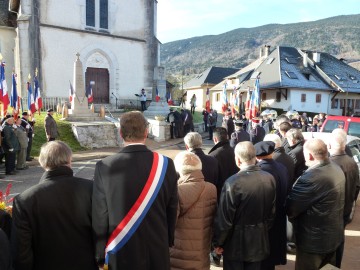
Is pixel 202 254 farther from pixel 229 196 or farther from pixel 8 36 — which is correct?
pixel 8 36

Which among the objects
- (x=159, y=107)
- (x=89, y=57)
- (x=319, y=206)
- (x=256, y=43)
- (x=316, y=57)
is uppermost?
(x=256, y=43)

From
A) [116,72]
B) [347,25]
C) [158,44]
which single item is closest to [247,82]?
[158,44]

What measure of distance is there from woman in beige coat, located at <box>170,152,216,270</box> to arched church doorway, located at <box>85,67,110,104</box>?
2336cm

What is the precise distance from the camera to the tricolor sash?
8.17ft

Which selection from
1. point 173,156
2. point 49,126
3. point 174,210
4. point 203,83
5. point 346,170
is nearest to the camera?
point 174,210

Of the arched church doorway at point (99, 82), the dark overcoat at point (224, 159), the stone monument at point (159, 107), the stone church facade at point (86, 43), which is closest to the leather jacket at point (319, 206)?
the dark overcoat at point (224, 159)

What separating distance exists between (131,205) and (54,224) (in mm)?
599

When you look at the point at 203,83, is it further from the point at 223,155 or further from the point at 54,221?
the point at 54,221

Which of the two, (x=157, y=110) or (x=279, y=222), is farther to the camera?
(x=157, y=110)

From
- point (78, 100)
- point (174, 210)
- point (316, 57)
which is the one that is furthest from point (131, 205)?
point (316, 57)

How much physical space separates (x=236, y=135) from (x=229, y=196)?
5518mm

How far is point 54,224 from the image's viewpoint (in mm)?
2500

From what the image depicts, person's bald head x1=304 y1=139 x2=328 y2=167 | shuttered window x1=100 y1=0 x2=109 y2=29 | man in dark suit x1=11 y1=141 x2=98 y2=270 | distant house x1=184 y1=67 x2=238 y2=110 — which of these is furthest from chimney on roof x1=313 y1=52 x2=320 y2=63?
man in dark suit x1=11 y1=141 x2=98 y2=270

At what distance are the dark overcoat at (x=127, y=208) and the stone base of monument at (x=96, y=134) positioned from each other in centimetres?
1341
